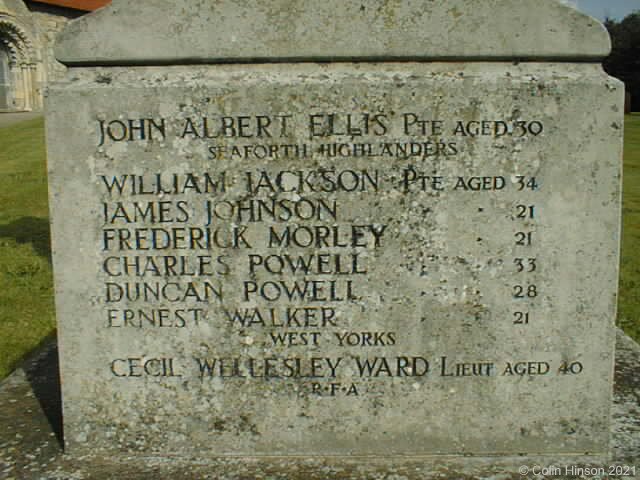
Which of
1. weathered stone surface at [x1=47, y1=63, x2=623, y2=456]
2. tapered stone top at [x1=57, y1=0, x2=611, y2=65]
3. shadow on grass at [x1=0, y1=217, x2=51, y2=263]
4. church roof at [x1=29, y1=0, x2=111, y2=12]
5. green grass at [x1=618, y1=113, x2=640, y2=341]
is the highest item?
church roof at [x1=29, y1=0, x2=111, y2=12]

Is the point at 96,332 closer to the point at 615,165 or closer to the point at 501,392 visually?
the point at 501,392

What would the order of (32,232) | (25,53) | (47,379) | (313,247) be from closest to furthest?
(313,247) < (47,379) < (32,232) < (25,53)

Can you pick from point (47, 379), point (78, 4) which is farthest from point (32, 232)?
point (78, 4)

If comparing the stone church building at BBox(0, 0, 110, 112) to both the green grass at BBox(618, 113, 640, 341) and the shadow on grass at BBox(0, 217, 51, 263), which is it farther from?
the green grass at BBox(618, 113, 640, 341)

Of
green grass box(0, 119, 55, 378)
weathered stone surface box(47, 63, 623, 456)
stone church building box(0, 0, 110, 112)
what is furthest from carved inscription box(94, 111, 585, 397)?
stone church building box(0, 0, 110, 112)

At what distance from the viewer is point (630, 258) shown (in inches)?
327

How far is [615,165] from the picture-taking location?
277cm

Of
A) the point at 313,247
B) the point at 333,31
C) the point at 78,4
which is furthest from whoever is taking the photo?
the point at 78,4

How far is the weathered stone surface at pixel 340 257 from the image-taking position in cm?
277

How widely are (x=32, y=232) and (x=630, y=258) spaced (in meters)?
7.80

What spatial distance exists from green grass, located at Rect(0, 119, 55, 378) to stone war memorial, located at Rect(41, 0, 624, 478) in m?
2.45

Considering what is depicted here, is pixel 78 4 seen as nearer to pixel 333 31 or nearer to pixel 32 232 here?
pixel 32 232

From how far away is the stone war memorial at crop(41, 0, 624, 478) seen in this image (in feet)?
9.06

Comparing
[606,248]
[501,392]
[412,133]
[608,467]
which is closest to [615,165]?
[606,248]
